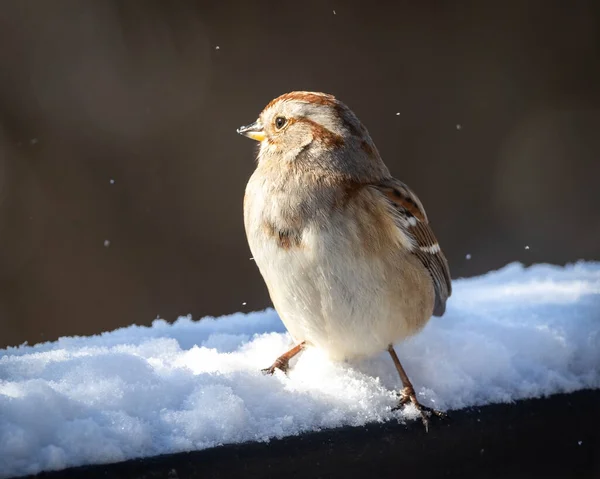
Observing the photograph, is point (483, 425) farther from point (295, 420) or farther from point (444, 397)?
point (295, 420)

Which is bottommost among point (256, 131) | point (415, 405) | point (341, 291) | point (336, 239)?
point (415, 405)

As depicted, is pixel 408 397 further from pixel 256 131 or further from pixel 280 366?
pixel 256 131

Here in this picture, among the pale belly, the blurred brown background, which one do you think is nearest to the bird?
the pale belly

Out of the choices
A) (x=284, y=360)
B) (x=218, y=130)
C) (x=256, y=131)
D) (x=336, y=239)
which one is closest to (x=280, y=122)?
(x=256, y=131)

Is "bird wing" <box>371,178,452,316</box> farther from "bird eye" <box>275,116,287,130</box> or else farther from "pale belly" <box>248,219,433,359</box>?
"bird eye" <box>275,116,287,130</box>

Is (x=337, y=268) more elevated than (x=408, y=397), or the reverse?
(x=337, y=268)

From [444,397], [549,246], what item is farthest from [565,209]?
[444,397]
